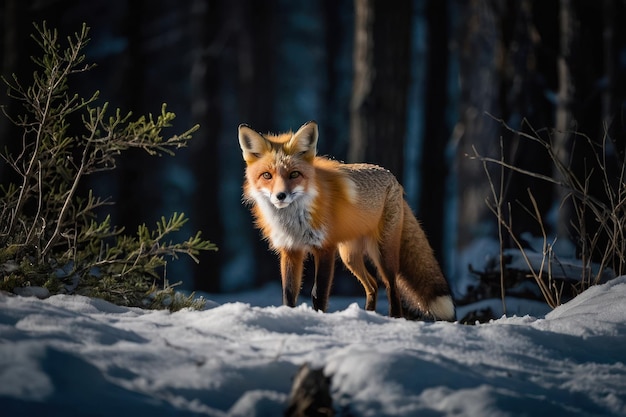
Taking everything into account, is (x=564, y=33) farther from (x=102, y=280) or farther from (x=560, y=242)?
(x=102, y=280)

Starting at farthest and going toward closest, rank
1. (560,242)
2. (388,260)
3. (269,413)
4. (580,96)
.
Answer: (580,96) → (560,242) → (388,260) → (269,413)

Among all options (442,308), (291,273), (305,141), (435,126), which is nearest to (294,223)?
(291,273)

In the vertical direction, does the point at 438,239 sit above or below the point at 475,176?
below

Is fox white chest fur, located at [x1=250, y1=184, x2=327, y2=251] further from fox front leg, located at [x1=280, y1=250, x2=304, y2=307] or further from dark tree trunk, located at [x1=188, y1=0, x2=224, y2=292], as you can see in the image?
dark tree trunk, located at [x1=188, y1=0, x2=224, y2=292]

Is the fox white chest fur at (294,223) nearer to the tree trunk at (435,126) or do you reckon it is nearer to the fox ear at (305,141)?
the fox ear at (305,141)

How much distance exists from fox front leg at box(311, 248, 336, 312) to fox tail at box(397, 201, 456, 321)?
2.92 ft

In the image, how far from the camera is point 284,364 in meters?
2.44

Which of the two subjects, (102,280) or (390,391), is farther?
(102,280)

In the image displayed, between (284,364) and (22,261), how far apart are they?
2301 mm

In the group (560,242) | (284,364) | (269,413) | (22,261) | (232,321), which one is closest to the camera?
(269,413)

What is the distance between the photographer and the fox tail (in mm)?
5043

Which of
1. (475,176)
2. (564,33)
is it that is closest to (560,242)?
(475,176)

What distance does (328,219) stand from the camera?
467cm

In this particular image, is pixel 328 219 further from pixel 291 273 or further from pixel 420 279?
pixel 420 279
